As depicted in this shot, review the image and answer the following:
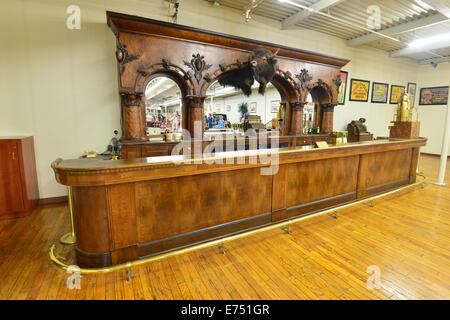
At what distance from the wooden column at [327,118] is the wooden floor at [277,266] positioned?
3.70 m

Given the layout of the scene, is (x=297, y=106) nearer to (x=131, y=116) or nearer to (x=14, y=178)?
(x=131, y=116)

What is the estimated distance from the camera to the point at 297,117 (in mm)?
6012

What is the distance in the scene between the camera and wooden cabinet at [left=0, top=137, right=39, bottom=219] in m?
3.27

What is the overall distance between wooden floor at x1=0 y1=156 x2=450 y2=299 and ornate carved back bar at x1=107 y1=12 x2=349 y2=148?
2.27 metres

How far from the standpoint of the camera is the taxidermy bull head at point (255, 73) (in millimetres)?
4758

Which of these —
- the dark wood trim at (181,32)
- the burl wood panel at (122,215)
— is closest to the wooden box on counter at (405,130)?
the dark wood trim at (181,32)

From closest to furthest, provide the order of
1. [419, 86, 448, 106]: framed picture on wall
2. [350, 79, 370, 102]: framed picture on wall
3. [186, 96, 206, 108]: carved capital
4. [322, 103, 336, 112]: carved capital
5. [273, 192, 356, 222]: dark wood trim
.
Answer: [273, 192, 356, 222]: dark wood trim, [186, 96, 206, 108]: carved capital, [322, 103, 336, 112]: carved capital, [350, 79, 370, 102]: framed picture on wall, [419, 86, 448, 106]: framed picture on wall

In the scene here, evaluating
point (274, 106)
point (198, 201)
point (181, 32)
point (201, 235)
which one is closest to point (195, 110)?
point (181, 32)

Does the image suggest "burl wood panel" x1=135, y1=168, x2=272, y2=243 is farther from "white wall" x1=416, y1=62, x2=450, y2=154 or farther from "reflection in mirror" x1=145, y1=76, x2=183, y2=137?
"white wall" x1=416, y1=62, x2=450, y2=154

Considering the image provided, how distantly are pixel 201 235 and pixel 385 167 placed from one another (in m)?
3.84

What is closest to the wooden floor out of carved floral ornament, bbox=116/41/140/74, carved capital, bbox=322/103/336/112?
carved floral ornament, bbox=116/41/140/74
